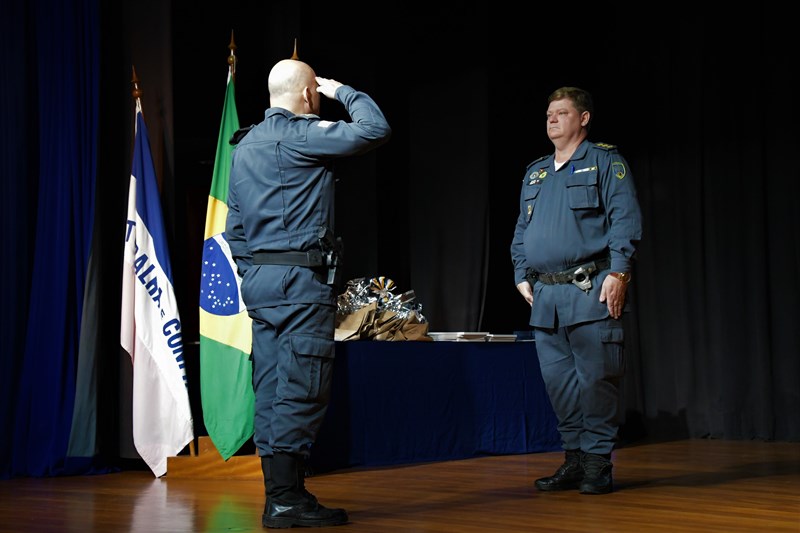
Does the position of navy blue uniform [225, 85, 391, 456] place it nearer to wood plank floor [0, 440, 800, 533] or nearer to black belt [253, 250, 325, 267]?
black belt [253, 250, 325, 267]

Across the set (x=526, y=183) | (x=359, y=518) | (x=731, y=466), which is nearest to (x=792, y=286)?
(x=731, y=466)

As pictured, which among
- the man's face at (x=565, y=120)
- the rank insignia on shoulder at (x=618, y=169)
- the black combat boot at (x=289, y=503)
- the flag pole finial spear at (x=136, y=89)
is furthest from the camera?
the flag pole finial spear at (x=136, y=89)

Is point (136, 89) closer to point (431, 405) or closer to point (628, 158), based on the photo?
point (431, 405)

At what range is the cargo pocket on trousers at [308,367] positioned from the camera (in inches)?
115

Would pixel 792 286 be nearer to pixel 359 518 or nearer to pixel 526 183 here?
pixel 526 183

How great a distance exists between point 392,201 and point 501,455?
5.79ft

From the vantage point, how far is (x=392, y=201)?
616cm

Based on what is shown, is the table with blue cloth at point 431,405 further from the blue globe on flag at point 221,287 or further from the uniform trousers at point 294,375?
the uniform trousers at point 294,375

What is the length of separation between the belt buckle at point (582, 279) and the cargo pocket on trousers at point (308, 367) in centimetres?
108

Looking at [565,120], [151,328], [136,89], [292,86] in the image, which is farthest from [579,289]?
[136,89]

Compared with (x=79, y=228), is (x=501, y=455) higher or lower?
lower

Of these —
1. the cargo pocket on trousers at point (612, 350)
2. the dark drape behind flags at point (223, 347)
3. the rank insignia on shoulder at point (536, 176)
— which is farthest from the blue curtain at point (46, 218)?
the cargo pocket on trousers at point (612, 350)

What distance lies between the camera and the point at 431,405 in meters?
4.95

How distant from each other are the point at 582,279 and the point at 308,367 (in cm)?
116
